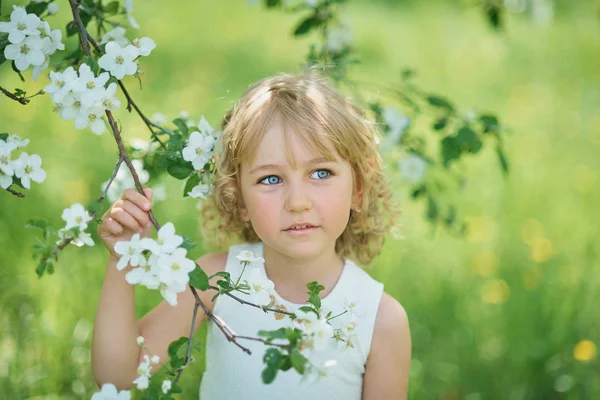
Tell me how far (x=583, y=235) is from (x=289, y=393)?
184 centimetres

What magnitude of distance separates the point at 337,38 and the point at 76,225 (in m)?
1.26

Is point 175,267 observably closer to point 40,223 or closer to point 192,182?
point 40,223

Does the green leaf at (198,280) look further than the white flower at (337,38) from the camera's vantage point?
No

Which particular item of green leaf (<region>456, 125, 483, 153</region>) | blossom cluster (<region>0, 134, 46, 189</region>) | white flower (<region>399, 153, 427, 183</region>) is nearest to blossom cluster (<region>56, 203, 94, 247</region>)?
blossom cluster (<region>0, 134, 46, 189</region>)

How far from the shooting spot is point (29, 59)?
1.50 m

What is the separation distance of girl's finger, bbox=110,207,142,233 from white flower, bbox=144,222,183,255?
12.6 inches

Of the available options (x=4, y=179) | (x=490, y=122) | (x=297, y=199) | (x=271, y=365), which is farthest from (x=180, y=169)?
(x=490, y=122)

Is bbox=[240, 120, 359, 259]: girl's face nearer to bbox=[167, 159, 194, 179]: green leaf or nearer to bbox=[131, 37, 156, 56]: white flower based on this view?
bbox=[167, 159, 194, 179]: green leaf

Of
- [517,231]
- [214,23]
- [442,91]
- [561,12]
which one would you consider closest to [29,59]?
[517,231]

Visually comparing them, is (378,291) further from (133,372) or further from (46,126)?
(46,126)

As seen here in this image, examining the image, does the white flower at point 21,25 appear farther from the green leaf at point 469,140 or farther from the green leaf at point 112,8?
the green leaf at point 469,140

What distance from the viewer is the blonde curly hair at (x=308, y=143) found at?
5.78 ft

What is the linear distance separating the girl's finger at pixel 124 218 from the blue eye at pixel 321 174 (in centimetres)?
40

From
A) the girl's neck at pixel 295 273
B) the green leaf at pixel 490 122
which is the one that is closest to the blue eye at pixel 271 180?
the girl's neck at pixel 295 273
